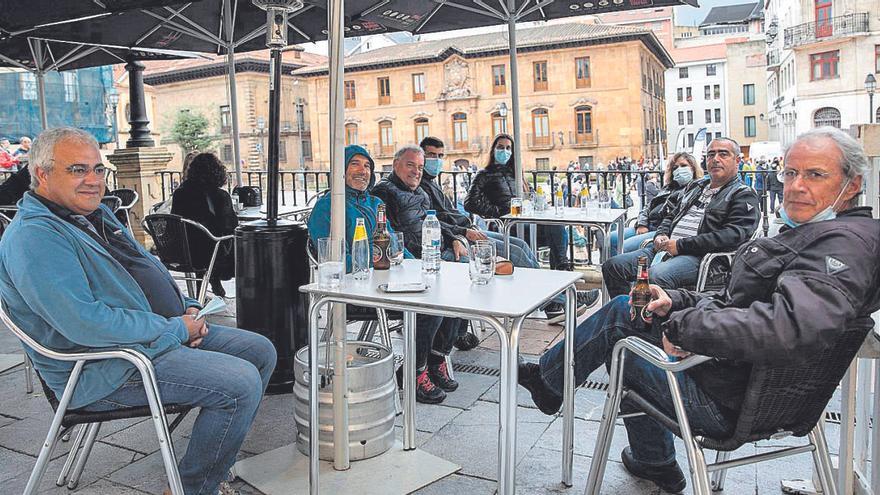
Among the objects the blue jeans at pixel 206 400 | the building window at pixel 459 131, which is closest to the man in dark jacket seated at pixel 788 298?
the blue jeans at pixel 206 400

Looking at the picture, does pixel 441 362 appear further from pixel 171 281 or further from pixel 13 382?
pixel 13 382

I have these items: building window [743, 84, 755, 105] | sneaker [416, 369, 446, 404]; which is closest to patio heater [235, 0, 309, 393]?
sneaker [416, 369, 446, 404]

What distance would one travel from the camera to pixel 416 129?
52250mm

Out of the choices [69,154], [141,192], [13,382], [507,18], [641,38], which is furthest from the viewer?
[641,38]

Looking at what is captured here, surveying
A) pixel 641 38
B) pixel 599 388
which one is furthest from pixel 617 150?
pixel 599 388

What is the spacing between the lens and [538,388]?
276cm

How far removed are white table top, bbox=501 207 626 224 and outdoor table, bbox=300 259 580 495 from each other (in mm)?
2008

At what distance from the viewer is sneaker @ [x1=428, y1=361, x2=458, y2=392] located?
3693 mm

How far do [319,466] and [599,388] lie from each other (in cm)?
157

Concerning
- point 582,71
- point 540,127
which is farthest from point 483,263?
point 540,127

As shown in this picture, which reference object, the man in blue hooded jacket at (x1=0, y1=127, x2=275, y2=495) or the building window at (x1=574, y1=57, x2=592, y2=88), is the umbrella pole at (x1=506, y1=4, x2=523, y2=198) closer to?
the man in blue hooded jacket at (x1=0, y1=127, x2=275, y2=495)

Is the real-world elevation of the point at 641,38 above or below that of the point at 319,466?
above

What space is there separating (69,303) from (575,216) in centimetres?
355

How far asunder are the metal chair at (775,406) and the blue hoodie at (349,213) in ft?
5.07
